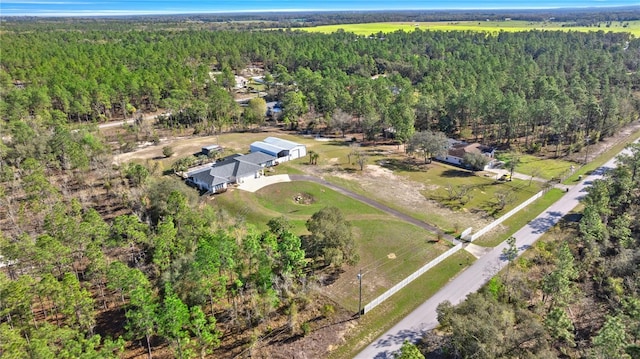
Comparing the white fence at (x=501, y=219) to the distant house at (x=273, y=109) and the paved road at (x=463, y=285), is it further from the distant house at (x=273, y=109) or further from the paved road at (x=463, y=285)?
the distant house at (x=273, y=109)

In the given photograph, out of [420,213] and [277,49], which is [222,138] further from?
[277,49]

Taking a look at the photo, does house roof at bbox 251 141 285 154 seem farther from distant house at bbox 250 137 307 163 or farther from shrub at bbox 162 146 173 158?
shrub at bbox 162 146 173 158

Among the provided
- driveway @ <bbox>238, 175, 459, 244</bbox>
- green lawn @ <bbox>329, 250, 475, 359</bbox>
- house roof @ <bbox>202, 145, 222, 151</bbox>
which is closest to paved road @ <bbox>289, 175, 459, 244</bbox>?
driveway @ <bbox>238, 175, 459, 244</bbox>

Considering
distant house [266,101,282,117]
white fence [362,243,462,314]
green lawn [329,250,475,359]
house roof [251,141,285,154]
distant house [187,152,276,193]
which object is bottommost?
green lawn [329,250,475,359]

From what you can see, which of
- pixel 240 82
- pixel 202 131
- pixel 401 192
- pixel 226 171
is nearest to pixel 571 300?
pixel 401 192

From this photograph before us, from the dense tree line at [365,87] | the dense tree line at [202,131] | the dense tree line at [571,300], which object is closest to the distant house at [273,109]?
the dense tree line at [365,87]

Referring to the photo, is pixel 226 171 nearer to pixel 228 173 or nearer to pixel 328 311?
pixel 228 173
